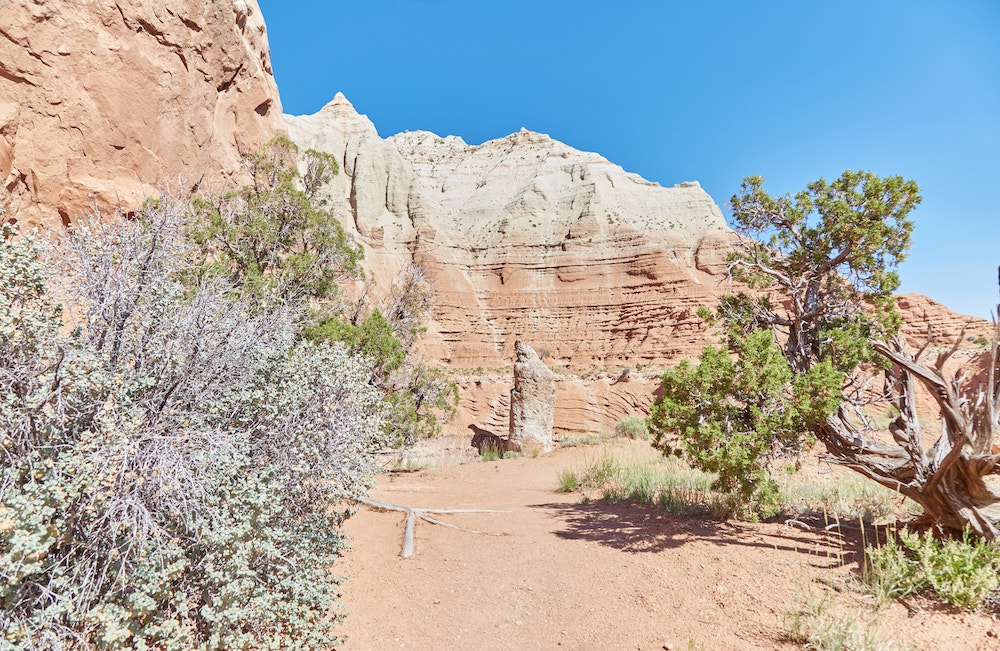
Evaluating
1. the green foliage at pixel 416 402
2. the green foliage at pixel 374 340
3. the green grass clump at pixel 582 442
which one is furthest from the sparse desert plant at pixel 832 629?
the green grass clump at pixel 582 442

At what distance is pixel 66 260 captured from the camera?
3.55m

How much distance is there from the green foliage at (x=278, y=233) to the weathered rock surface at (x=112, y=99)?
1.02 meters

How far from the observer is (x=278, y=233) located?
10.8 metres

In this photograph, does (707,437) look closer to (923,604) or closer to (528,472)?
(923,604)

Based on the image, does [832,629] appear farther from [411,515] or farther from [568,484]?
[568,484]

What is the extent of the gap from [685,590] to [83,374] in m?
4.90

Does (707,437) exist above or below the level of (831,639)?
above

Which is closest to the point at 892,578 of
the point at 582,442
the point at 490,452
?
the point at 582,442

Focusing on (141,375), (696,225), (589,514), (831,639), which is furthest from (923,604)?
(696,225)

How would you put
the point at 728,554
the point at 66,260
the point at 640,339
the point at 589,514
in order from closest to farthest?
the point at 66,260 < the point at 728,554 < the point at 589,514 < the point at 640,339

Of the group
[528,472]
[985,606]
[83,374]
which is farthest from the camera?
[528,472]

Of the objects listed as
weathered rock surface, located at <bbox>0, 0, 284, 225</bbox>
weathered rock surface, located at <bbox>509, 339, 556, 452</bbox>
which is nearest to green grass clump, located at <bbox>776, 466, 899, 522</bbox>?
weathered rock surface, located at <bbox>509, 339, 556, 452</bbox>

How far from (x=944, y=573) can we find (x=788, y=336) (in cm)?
322

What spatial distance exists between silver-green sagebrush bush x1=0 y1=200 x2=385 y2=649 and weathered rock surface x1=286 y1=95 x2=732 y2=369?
34059mm
